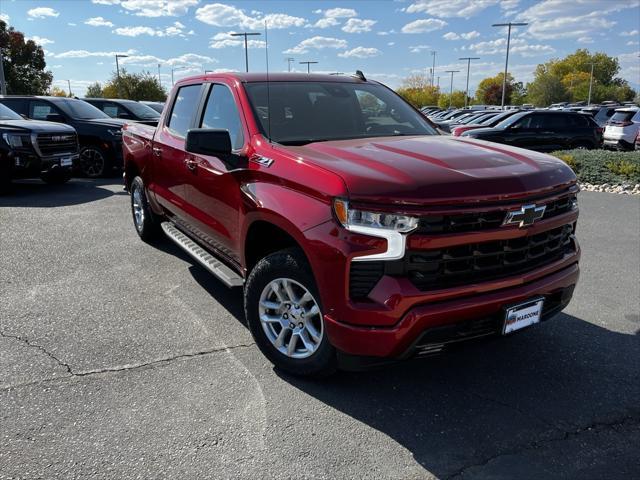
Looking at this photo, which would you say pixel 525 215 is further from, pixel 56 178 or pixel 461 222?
pixel 56 178

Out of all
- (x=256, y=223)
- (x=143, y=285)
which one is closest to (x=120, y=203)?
(x=143, y=285)

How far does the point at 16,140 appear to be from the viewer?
9375 millimetres

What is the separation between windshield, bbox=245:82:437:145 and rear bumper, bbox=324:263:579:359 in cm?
141

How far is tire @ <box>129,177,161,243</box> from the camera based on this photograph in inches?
243

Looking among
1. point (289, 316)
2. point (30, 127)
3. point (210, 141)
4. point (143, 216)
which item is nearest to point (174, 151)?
point (210, 141)

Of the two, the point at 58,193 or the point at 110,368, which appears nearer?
the point at 110,368

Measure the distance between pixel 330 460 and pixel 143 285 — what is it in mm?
3071

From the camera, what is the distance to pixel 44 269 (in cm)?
554

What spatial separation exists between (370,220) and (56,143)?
903 centimetres

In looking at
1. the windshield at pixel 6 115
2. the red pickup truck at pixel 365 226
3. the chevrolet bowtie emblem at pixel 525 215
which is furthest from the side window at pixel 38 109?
the chevrolet bowtie emblem at pixel 525 215

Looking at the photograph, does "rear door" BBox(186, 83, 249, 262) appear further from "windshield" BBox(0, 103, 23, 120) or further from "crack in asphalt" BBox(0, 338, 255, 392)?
"windshield" BBox(0, 103, 23, 120)

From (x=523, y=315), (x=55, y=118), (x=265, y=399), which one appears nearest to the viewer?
(x=523, y=315)

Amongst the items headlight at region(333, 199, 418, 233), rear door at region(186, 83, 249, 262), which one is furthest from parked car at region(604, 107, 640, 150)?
headlight at region(333, 199, 418, 233)

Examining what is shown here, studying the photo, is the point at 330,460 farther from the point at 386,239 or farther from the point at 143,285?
the point at 143,285
